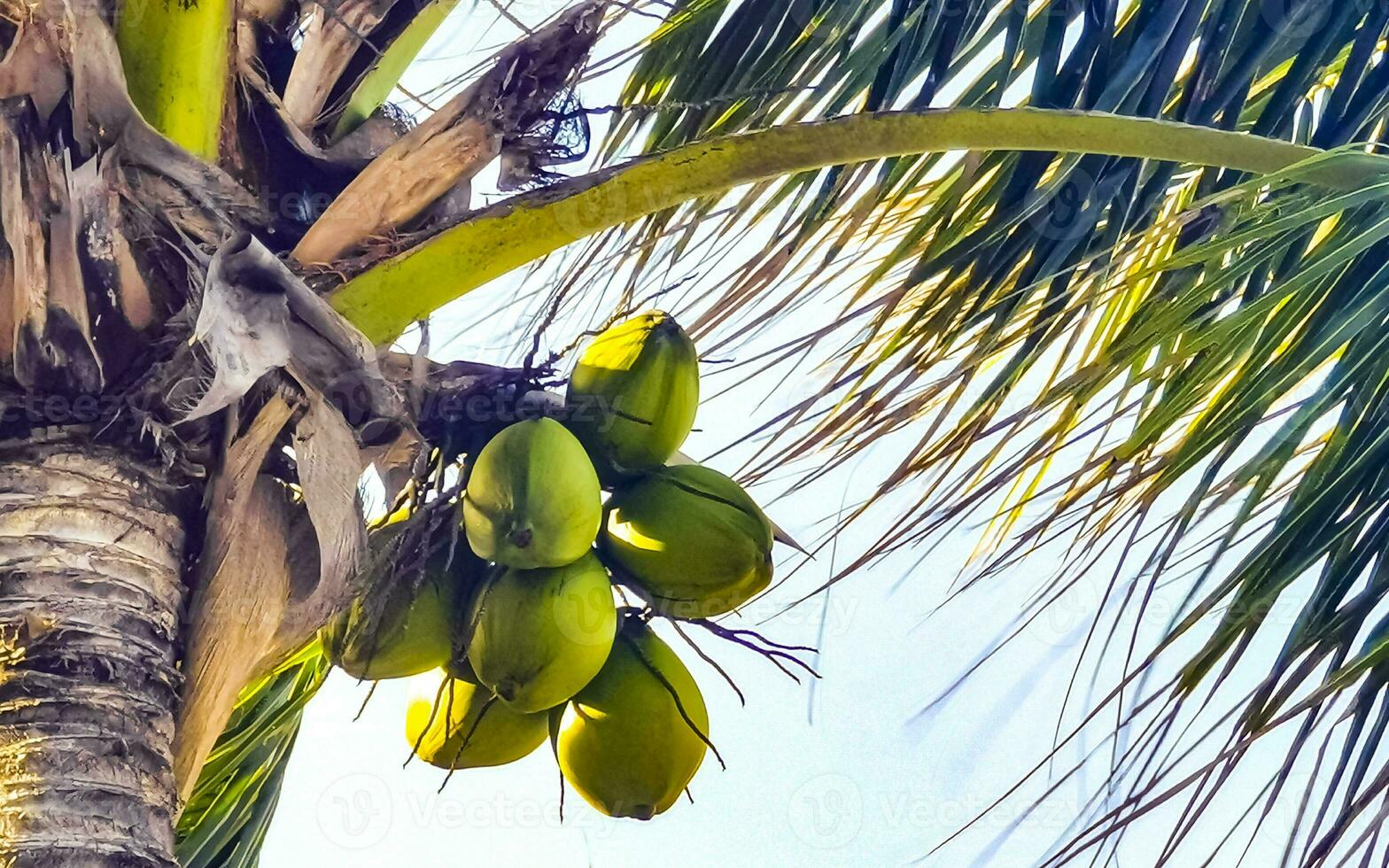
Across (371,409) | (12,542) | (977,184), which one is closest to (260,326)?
(371,409)

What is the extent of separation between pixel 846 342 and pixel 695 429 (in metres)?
0.29

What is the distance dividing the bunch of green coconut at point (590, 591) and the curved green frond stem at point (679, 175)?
0.64 ft

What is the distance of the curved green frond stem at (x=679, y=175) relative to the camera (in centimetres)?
154

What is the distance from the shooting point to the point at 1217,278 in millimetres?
1509

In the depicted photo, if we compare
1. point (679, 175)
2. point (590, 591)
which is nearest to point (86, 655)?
point (590, 591)

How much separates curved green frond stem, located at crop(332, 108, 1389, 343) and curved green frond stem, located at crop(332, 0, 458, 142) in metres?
0.38

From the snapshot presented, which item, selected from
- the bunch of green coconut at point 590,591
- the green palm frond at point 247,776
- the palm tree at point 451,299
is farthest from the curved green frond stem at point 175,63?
the green palm frond at point 247,776

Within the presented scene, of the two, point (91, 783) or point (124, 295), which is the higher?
point (124, 295)

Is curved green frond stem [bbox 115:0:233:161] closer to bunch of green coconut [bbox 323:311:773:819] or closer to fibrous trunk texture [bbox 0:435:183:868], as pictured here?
fibrous trunk texture [bbox 0:435:183:868]

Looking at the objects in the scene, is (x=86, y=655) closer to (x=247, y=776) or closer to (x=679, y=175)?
(x=679, y=175)

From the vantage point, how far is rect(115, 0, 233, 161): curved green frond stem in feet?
5.08

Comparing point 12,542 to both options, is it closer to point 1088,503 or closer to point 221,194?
point 221,194

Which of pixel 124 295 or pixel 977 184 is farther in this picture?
pixel 977 184

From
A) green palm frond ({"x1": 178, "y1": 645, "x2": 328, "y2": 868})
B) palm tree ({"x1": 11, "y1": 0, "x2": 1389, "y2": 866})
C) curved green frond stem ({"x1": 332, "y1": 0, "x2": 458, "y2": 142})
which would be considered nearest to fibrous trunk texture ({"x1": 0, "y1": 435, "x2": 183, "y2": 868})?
palm tree ({"x1": 11, "y1": 0, "x2": 1389, "y2": 866})
